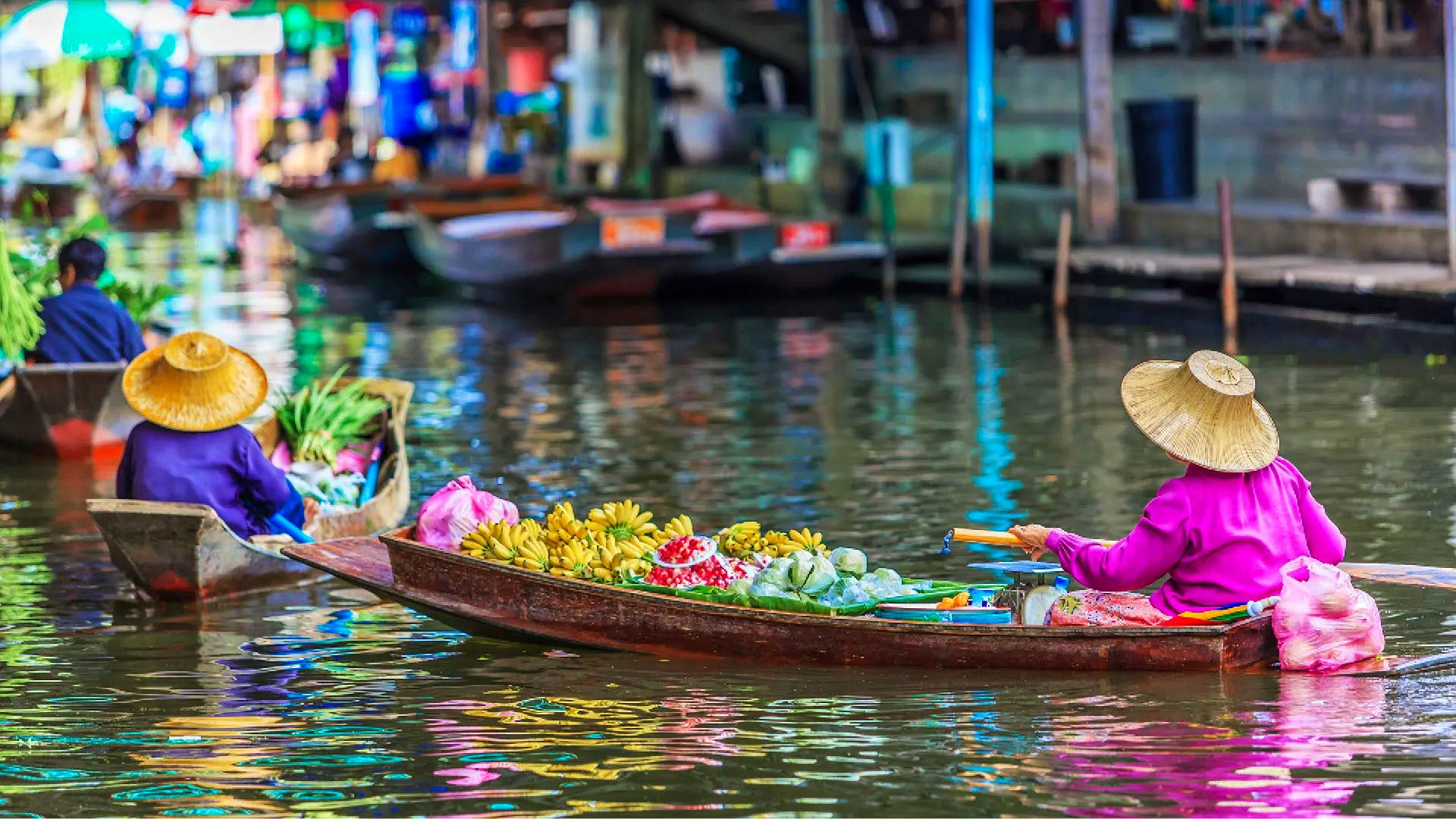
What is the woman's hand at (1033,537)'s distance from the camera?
7.64m

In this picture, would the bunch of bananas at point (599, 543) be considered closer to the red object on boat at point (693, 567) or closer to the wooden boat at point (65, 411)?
the red object on boat at point (693, 567)

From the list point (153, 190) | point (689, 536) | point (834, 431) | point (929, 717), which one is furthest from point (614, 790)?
point (153, 190)

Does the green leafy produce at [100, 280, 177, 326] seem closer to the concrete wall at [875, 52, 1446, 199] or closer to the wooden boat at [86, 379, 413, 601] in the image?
the wooden boat at [86, 379, 413, 601]

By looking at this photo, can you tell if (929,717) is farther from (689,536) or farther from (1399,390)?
(1399,390)

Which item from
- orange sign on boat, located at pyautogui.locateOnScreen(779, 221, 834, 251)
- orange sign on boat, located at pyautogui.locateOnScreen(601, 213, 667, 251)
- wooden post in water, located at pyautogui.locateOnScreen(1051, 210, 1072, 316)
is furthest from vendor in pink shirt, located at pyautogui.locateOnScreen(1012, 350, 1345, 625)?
orange sign on boat, located at pyautogui.locateOnScreen(779, 221, 834, 251)

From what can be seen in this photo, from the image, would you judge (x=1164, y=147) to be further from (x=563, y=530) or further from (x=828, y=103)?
(x=563, y=530)

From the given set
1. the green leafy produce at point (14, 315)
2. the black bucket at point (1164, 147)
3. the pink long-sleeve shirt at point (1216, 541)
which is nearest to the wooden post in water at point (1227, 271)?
the black bucket at point (1164, 147)

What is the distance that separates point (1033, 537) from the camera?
302 inches

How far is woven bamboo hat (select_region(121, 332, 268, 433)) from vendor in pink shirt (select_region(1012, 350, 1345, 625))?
372cm

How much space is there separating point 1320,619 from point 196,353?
490 cm

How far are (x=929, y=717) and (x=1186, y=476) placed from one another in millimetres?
1183

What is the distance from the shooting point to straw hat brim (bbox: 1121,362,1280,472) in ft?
23.7

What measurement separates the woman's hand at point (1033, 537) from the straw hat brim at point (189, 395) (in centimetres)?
344

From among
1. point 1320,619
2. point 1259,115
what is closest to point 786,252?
point 1259,115
